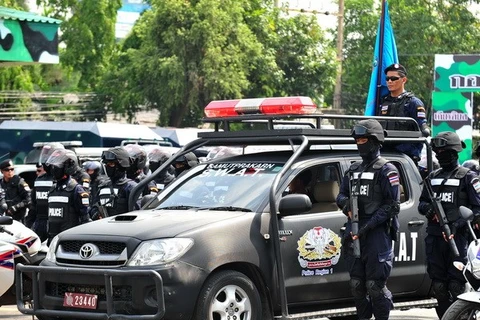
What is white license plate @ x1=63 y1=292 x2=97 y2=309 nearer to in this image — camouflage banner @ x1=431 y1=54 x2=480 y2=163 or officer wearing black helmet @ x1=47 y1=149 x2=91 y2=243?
officer wearing black helmet @ x1=47 y1=149 x2=91 y2=243

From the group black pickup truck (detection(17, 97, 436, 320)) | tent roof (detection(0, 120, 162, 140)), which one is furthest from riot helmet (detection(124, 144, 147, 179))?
tent roof (detection(0, 120, 162, 140))

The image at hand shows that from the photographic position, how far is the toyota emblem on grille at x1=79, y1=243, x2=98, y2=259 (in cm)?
881

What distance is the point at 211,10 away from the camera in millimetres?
39969

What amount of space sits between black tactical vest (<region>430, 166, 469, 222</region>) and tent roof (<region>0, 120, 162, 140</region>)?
800 inches

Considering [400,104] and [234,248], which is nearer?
[234,248]

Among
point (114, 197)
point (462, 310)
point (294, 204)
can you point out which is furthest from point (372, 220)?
point (114, 197)

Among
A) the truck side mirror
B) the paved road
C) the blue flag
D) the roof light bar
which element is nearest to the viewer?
the truck side mirror

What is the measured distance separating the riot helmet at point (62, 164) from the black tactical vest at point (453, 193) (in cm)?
487

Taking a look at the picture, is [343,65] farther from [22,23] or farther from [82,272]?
[82,272]

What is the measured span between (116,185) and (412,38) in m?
34.4

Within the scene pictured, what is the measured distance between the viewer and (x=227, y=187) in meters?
9.58

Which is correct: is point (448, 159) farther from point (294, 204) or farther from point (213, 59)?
point (213, 59)

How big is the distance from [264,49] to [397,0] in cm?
838

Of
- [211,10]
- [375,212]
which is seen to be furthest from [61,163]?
[211,10]
